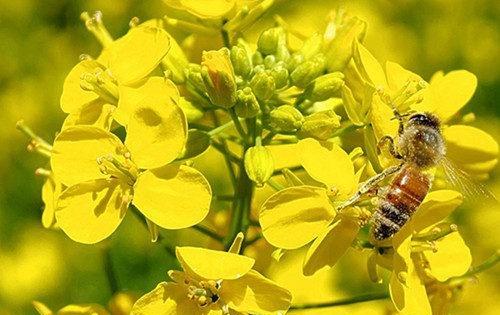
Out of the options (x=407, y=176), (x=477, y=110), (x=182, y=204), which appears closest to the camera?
(x=182, y=204)

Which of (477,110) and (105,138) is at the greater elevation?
(105,138)

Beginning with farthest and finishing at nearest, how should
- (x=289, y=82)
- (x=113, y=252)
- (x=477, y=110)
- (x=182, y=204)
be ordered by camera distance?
(x=477, y=110)
(x=113, y=252)
(x=289, y=82)
(x=182, y=204)

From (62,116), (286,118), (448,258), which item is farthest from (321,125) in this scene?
(62,116)

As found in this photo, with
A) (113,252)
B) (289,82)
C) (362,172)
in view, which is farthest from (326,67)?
(113,252)

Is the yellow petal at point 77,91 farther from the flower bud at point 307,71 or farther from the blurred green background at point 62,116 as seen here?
the blurred green background at point 62,116

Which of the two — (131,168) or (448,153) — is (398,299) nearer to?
(448,153)

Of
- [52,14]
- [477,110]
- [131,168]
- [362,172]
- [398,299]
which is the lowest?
[477,110]

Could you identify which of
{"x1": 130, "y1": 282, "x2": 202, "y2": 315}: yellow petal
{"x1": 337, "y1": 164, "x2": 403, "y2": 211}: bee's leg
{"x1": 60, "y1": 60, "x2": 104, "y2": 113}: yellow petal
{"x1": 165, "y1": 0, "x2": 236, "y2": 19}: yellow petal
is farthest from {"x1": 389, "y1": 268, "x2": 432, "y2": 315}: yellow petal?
{"x1": 60, "y1": 60, "x2": 104, "y2": 113}: yellow petal
